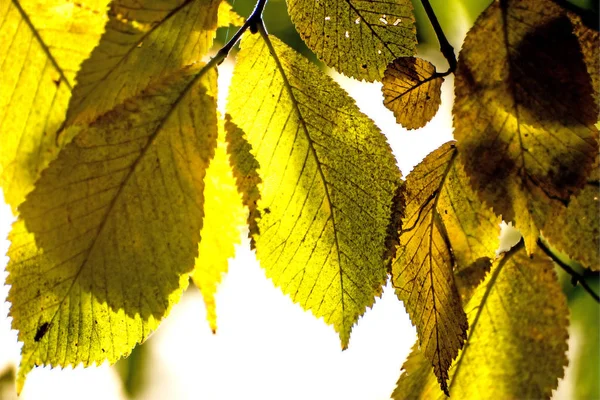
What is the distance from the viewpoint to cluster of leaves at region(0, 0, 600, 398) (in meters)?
0.30

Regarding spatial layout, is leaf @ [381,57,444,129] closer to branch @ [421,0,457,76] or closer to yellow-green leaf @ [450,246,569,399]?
branch @ [421,0,457,76]

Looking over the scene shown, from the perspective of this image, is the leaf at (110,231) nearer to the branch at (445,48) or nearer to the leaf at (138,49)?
the leaf at (138,49)

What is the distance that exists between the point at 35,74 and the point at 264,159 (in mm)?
139

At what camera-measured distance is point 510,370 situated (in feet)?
1.32

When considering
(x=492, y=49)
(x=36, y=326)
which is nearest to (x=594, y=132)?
(x=492, y=49)

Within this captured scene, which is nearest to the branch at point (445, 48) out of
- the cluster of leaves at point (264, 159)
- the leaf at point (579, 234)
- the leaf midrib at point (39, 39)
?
the cluster of leaves at point (264, 159)

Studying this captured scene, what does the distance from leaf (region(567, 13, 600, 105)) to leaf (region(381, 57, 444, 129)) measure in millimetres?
80

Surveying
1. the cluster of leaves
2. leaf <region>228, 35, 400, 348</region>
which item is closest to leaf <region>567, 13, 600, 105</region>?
the cluster of leaves

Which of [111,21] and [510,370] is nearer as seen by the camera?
→ [111,21]

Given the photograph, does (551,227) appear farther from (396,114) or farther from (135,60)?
(135,60)

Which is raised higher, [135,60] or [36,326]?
[135,60]

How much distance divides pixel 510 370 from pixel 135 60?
0.32 meters

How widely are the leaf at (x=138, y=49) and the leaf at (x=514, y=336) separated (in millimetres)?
257

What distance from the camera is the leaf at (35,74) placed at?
1.05ft
